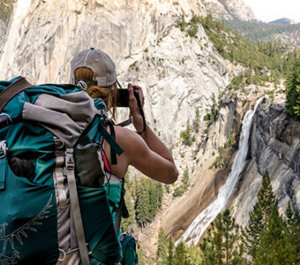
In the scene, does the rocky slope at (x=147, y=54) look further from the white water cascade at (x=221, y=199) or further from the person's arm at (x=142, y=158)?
the person's arm at (x=142, y=158)

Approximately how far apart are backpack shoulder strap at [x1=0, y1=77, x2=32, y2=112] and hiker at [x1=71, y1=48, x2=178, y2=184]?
527 mm

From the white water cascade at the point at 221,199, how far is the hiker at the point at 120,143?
40.2 meters

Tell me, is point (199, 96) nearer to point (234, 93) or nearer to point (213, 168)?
point (234, 93)

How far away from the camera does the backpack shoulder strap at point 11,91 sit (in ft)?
6.95

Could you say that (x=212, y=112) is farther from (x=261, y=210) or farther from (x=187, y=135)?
(x=261, y=210)

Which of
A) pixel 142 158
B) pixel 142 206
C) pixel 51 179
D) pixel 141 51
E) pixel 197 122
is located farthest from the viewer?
pixel 141 51

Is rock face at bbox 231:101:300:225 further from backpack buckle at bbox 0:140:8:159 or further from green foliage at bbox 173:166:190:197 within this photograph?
backpack buckle at bbox 0:140:8:159

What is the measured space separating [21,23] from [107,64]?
102 meters

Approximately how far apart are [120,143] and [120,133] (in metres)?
0.08

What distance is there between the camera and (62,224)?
2.07m

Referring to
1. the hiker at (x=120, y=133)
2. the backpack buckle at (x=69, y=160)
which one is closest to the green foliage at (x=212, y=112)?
the hiker at (x=120, y=133)

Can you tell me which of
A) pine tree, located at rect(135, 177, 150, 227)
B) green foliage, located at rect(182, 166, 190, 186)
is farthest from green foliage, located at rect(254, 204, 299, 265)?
green foliage, located at rect(182, 166, 190, 186)

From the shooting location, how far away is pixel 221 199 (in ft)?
148

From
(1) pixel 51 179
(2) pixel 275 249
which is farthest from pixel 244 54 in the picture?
(1) pixel 51 179
